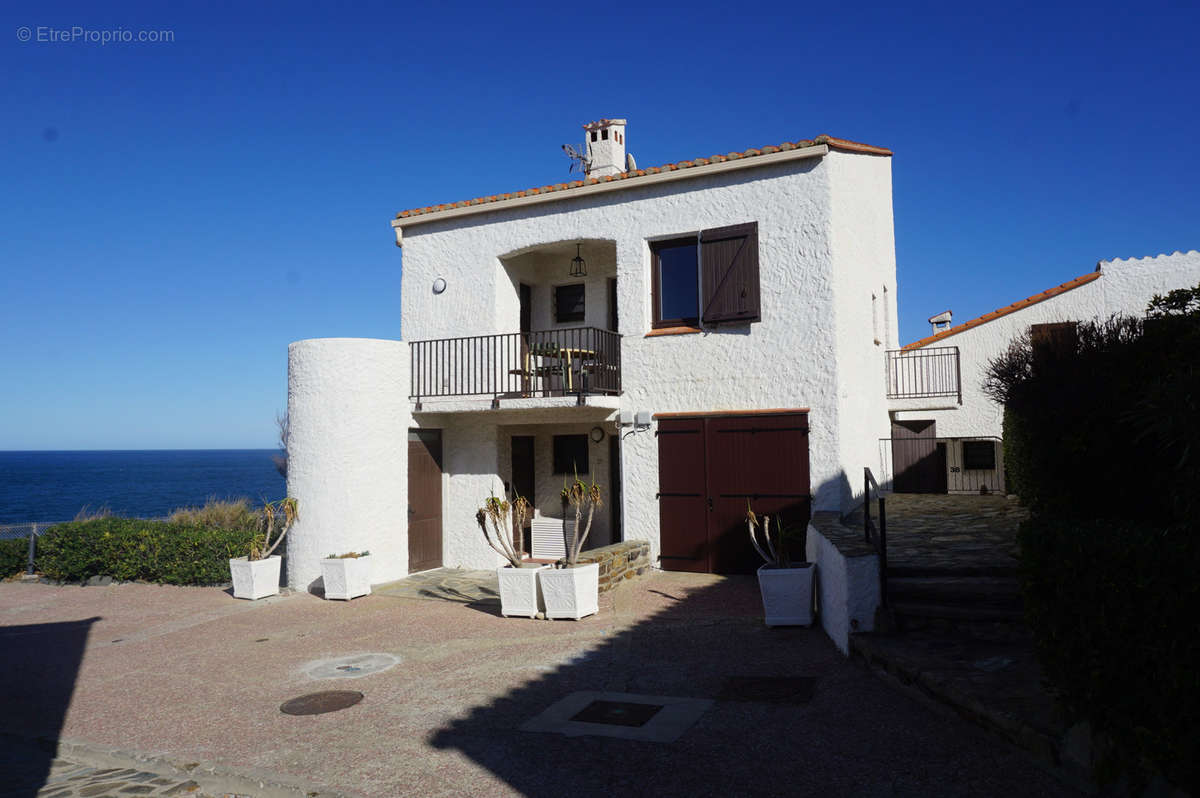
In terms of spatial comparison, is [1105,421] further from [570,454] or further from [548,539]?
[548,539]

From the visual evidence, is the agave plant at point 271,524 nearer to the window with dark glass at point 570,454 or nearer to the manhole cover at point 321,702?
the window with dark glass at point 570,454

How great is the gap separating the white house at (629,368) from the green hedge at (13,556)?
6.09 m

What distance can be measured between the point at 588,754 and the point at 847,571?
9.68 feet

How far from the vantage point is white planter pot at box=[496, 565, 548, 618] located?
9.39 meters

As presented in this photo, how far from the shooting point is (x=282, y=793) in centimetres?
482

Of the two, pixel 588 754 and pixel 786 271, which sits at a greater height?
pixel 786 271

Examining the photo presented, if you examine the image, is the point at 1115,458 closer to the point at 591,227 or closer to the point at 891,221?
the point at 591,227

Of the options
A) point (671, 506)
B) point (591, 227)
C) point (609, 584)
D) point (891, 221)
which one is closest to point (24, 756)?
point (609, 584)

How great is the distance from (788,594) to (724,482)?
3405 mm

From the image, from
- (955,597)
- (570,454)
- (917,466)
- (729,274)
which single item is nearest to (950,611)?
(955,597)

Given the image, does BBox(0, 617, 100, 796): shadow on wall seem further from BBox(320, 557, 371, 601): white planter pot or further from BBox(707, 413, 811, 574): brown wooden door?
BBox(707, 413, 811, 574): brown wooden door

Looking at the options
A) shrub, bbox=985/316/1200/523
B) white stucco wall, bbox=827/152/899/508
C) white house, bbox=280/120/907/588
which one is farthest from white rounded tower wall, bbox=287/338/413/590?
shrub, bbox=985/316/1200/523

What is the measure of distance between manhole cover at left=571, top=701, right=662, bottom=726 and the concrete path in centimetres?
31

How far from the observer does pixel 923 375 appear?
17500 mm
